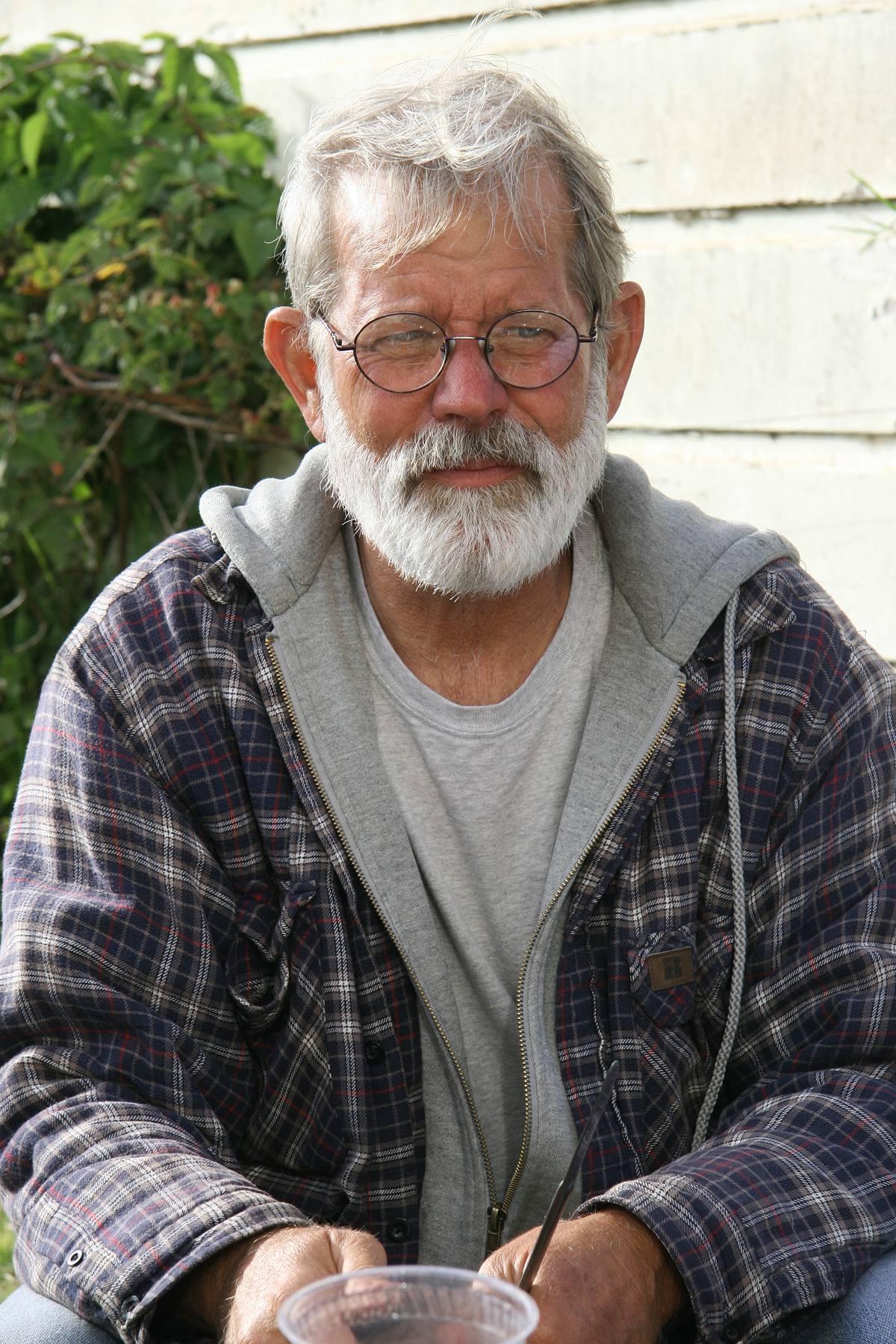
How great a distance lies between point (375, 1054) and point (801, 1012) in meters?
0.60

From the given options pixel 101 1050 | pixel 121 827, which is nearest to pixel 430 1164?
pixel 101 1050

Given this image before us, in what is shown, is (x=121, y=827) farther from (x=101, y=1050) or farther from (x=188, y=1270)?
(x=188, y=1270)

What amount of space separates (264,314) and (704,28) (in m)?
1.35

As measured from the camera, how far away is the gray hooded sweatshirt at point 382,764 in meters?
1.90

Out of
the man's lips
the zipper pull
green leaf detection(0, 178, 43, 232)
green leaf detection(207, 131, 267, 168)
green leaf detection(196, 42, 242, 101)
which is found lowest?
the zipper pull

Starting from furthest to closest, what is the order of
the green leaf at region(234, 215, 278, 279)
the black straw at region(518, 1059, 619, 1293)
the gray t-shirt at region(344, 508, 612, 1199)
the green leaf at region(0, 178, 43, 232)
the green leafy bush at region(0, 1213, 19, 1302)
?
the green leaf at region(0, 178, 43, 232) → the green leaf at region(234, 215, 278, 279) → the green leafy bush at region(0, 1213, 19, 1302) → the gray t-shirt at region(344, 508, 612, 1199) → the black straw at region(518, 1059, 619, 1293)

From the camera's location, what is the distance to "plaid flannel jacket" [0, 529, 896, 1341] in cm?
175

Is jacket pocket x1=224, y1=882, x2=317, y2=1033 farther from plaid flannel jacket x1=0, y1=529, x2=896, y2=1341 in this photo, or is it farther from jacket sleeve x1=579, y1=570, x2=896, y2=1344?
jacket sleeve x1=579, y1=570, x2=896, y2=1344

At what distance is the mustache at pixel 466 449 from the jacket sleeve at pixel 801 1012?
444 mm

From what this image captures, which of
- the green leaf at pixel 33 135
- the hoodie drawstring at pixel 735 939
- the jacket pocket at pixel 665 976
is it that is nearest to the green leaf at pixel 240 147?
the green leaf at pixel 33 135

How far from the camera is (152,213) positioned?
3.73m

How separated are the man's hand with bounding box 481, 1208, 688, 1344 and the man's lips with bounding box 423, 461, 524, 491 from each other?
3.36 ft

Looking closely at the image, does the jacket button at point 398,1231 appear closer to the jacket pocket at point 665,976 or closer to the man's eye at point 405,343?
the jacket pocket at point 665,976

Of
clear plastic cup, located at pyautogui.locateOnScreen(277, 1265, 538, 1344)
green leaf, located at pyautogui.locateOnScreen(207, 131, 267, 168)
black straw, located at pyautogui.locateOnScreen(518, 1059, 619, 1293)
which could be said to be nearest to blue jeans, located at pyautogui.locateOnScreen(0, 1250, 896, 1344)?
black straw, located at pyautogui.locateOnScreen(518, 1059, 619, 1293)
